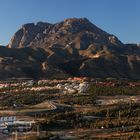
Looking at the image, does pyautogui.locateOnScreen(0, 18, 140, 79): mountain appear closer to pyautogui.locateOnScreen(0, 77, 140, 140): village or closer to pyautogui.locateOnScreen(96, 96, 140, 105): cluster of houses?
pyautogui.locateOnScreen(0, 77, 140, 140): village

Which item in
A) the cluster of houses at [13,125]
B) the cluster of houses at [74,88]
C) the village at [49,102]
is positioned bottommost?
the cluster of houses at [13,125]

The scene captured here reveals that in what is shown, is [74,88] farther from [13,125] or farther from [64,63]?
[64,63]

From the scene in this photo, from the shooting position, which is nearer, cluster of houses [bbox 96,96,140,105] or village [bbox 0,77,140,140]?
village [bbox 0,77,140,140]

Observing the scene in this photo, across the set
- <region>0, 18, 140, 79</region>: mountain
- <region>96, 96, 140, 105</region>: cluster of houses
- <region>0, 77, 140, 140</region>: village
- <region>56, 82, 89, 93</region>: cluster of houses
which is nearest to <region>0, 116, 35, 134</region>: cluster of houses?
<region>0, 77, 140, 140</region>: village

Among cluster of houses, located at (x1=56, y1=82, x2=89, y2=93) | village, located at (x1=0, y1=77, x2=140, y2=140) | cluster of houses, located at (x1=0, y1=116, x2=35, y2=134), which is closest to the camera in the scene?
cluster of houses, located at (x1=0, y1=116, x2=35, y2=134)

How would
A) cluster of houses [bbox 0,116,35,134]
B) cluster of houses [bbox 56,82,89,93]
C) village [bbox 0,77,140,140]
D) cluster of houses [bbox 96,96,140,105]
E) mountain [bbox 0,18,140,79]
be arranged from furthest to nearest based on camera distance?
mountain [bbox 0,18,140,79], cluster of houses [bbox 56,82,89,93], cluster of houses [bbox 96,96,140,105], village [bbox 0,77,140,140], cluster of houses [bbox 0,116,35,134]

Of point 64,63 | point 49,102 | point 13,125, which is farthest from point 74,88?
point 64,63

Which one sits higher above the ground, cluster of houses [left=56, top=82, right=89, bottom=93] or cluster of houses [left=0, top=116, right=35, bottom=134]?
cluster of houses [left=56, top=82, right=89, bottom=93]

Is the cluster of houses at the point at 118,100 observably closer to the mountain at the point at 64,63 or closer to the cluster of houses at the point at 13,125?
the cluster of houses at the point at 13,125

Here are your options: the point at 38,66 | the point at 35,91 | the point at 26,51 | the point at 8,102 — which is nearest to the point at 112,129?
the point at 8,102

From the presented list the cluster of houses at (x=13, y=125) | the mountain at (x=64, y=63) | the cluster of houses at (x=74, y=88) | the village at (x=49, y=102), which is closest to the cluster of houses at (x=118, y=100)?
the village at (x=49, y=102)

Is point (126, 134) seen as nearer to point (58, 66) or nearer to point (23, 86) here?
point (23, 86)
